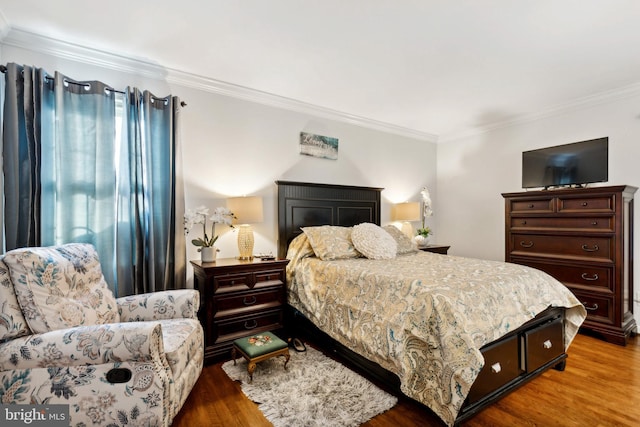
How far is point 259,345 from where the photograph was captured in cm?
224

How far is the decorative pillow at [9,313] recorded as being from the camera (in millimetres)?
1474

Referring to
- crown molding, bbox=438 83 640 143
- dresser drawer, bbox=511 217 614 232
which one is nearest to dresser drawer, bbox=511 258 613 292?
dresser drawer, bbox=511 217 614 232

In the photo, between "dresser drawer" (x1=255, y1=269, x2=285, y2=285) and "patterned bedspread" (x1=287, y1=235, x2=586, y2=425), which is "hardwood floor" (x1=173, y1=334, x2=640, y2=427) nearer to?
"patterned bedspread" (x1=287, y1=235, x2=586, y2=425)

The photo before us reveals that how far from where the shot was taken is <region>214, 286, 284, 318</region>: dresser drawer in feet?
8.33

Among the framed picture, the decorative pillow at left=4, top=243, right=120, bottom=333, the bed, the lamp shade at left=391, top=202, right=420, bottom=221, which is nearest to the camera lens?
the decorative pillow at left=4, top=243, right=120, bottom=333

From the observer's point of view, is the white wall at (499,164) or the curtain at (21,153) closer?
the curtain at (21,153)

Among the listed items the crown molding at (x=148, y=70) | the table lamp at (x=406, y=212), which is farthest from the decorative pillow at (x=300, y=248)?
the table lamp at (x=406, y=212)

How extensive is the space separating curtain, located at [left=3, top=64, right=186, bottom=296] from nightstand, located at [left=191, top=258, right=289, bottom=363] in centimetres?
40

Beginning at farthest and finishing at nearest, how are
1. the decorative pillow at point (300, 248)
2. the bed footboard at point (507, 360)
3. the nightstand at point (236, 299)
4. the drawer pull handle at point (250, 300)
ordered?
the decorative pillow at point (300, 248) < the drawer pull handle at point (250, 300) < the nightstand at point (236, 299) < the bed footboard at point (507, 360)

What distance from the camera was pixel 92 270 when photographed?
1941 millimetres

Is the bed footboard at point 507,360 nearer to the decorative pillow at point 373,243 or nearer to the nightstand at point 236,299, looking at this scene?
the nightstand at point 236,299

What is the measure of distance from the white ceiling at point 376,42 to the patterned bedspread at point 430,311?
1724 millimetres

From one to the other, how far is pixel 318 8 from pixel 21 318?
2.39m
